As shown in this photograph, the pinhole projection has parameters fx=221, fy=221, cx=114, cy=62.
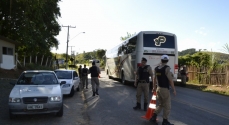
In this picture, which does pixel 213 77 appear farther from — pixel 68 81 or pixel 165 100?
pixel 165 100

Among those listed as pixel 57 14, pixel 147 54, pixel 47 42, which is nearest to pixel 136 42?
pixel 147 54

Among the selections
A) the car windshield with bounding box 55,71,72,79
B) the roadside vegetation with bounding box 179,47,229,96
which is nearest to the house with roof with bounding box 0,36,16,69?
the car windshield with bounding box 55,71,72,79

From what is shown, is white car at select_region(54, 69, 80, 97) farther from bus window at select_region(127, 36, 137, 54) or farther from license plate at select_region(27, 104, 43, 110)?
bus window at select_region(127, 36, 137, 54)

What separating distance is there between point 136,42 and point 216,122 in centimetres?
952

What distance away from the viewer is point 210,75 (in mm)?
18891

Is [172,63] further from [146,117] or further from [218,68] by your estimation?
[146,117]

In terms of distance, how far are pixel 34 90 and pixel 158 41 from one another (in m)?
10.3

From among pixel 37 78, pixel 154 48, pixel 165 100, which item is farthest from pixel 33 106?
pixel 154 48

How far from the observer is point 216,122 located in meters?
6.75

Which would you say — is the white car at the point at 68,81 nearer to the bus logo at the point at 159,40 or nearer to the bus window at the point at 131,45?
the bus window at the point at 131,45

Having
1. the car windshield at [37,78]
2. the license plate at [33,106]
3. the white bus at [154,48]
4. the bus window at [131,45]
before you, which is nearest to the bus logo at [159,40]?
the white bus at [154,48]

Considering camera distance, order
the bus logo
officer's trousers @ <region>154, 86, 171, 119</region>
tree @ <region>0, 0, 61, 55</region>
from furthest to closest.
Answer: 1. tree @ <region>0, 0, 61, 55</region>
2. the bus logo
3. officer's trousers @ <region>154, 86, 171, 119</region>

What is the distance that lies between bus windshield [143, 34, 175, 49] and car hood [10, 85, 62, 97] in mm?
8872

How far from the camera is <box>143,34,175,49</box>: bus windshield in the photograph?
15.1m
